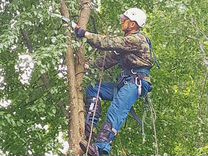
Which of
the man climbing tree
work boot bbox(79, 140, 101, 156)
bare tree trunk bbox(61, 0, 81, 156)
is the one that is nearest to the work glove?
the man climbing tree

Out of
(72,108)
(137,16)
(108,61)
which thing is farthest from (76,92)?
(137,16)

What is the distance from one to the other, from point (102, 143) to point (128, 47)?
1096 mm

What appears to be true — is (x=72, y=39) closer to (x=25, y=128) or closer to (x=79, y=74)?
(x=79, y=74)

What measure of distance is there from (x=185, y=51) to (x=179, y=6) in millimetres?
1107

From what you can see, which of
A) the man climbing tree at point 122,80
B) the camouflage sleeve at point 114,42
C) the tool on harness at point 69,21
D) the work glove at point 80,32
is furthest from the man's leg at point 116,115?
the tool on harness at point 69,21

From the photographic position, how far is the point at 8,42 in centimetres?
522

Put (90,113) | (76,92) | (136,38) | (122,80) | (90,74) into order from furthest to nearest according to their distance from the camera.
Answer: (90,74) < (122,80) < (136,38) < (90,113) < (76,92)

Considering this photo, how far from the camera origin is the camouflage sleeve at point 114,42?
5.21 m

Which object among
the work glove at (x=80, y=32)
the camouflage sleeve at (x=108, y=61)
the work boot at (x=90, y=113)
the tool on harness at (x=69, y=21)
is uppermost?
the tool on harness at (x=69, y=21)

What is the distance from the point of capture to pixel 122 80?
5453 mm

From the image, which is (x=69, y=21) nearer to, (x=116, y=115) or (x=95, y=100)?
(x=95, y=100)

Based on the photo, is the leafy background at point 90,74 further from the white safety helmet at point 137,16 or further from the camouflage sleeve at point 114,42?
the white safety helmet at point 137,16

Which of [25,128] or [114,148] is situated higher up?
[25,128]

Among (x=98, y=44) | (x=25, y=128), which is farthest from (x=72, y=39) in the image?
(x=25, y=128)
